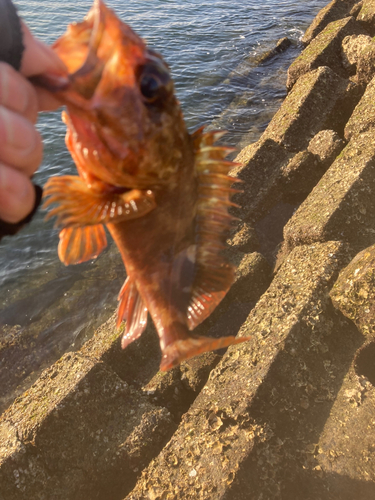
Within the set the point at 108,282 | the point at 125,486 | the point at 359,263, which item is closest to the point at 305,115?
the point at 359,263

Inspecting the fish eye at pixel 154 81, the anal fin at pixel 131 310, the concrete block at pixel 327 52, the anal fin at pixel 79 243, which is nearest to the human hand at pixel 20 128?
the anal fin at pixel 79 243

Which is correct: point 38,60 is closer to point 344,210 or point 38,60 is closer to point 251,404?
point 251,404

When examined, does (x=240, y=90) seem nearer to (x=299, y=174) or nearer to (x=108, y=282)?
(x=299, y=174)

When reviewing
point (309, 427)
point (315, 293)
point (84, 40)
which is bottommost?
point (309, 427)

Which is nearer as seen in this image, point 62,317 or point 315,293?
point 315,293

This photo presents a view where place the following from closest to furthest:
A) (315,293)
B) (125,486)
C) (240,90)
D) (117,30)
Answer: (117,30) < (125,486) < (315,293) < (240,90)

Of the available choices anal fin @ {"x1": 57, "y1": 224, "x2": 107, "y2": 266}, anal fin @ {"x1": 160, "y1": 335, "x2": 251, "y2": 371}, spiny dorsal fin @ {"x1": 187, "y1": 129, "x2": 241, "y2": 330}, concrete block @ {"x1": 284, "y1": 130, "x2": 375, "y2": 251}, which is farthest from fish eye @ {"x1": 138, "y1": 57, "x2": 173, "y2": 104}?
concrete block @ {"x1": 284, "y1": 130, "x2": 375, "y2": 251}

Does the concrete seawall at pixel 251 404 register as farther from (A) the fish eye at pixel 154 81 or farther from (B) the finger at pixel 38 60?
(B) the finger at pixel 38 60
